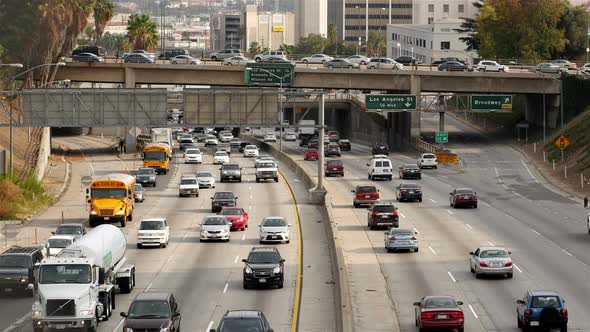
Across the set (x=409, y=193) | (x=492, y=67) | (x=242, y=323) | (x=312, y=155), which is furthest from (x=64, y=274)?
(x=492, y=67)

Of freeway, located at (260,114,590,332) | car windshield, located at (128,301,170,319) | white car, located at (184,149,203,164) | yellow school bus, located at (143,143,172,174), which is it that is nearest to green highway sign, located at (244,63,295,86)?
white car, located at (184,149,203,164)

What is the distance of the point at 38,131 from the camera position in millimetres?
126000

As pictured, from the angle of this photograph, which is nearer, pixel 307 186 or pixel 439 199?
pixel 439 199

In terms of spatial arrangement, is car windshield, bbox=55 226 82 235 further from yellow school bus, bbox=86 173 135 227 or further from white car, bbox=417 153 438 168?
white car, bbox=417 153 438 168

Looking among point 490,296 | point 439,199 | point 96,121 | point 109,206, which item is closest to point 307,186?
point 439,199

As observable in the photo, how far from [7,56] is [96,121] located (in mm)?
52982

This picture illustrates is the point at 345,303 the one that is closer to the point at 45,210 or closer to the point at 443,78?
the point at 45,210

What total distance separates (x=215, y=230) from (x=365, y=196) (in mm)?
19797

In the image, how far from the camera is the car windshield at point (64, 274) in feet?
130

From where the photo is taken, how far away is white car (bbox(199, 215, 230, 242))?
64.9 metres

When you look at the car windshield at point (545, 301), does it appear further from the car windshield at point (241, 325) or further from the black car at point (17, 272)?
the black car at point (17, 272)

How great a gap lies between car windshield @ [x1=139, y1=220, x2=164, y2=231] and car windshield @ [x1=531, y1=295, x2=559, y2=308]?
26.3m

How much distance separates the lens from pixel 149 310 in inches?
1490

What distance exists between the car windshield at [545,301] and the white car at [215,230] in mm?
26843
